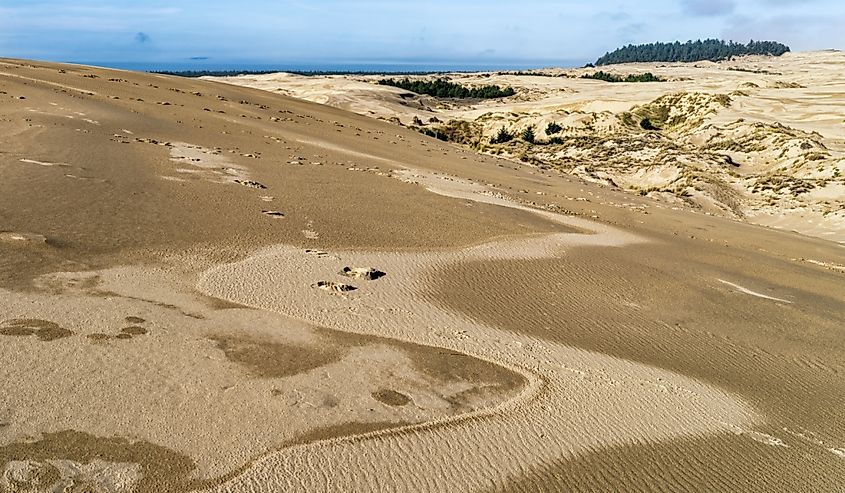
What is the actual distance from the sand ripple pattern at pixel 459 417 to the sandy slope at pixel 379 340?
4cm

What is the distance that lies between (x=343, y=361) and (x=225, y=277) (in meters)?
3.71

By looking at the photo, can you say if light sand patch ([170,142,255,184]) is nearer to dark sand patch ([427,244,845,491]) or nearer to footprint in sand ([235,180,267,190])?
footprint in sand ([235,180,267,190])

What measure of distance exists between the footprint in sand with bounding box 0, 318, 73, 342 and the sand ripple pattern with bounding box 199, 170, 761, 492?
8.50 feet

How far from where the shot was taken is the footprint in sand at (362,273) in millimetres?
12297

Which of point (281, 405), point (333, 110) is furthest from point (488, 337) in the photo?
point (333, 110)

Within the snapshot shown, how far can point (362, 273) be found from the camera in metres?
12.4

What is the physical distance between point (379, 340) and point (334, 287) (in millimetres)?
2116

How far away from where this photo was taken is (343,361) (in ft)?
28.9

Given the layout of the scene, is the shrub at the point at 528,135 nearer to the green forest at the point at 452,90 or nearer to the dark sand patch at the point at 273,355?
the green forest at the point at 452,90

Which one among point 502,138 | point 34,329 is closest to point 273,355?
point 34,329

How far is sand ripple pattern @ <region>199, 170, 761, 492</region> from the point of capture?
21.6ft

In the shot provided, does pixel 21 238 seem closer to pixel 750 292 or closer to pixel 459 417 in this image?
pixel 459 417

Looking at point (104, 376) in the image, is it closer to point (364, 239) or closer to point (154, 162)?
point (364, 239)

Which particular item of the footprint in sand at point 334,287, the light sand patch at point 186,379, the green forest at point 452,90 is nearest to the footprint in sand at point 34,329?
the light sand patch at point 186,379
